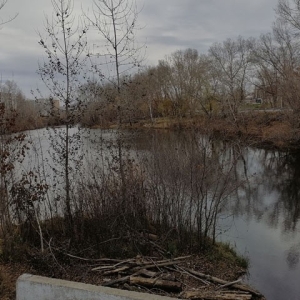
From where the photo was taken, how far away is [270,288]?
21.8 ft

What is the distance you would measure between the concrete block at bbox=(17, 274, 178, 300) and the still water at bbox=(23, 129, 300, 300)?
428cm

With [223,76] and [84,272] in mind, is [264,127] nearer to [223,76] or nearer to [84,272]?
[223,76]

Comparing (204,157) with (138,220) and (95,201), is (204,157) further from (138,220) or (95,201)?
(95,201)

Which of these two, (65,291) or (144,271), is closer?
(65,291)

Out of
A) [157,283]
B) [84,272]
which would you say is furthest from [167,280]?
[84,272]

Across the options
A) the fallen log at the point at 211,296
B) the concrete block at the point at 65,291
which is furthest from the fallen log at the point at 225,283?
the concrete block at the point at 65,291

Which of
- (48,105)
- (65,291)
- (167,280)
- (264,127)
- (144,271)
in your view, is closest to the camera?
(65,291)

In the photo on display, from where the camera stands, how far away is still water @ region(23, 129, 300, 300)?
702 centimetres

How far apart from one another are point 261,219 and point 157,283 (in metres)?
5.63

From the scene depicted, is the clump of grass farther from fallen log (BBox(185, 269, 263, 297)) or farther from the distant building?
the distant building

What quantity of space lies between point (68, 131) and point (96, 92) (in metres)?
1.21

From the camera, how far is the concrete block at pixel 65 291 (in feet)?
10.3

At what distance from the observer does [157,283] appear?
5719mm

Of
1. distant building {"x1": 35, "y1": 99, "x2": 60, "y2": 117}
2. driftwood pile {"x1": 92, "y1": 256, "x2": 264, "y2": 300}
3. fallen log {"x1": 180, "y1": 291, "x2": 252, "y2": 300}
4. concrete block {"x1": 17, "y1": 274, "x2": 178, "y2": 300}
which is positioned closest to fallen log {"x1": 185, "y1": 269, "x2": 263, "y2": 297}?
driftwood pile {"x1": 92, "y1": 256, "x2": 264, "y2": 300}
